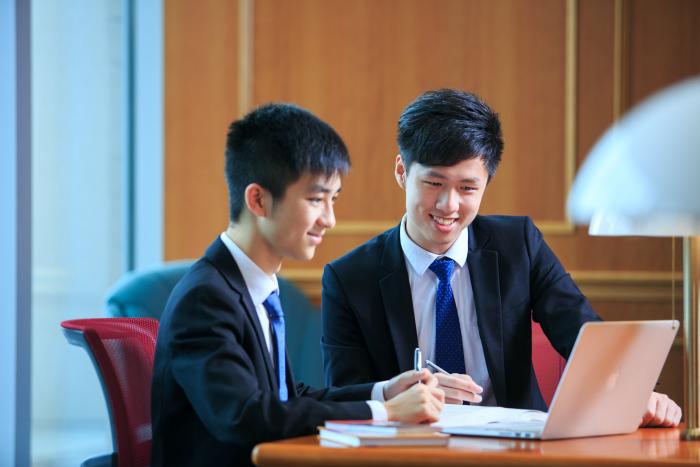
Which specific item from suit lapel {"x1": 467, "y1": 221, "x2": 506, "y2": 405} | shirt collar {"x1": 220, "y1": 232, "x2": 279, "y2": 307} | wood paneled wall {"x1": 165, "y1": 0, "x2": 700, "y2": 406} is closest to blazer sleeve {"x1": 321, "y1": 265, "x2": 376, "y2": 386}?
suit lapel {"x1": 467, "y1": 221, "x2": 506, "y2": 405}

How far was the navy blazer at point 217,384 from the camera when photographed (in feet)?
5.20

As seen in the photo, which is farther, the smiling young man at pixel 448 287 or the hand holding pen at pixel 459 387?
the smiling young man at pixel 448 287

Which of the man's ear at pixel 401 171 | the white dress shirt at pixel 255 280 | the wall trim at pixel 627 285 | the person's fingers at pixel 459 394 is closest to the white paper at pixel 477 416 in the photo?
the person's fingers at pixel 459 394

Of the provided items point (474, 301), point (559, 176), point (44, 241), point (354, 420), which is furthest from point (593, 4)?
point (354, 420)

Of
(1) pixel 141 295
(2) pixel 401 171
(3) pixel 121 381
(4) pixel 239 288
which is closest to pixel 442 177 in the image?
(2) pixel 401 171

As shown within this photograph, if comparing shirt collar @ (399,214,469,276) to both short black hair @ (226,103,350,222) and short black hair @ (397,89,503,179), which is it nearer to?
short black hair @ (397,89,503,179)

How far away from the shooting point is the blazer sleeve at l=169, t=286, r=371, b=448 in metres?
1.58

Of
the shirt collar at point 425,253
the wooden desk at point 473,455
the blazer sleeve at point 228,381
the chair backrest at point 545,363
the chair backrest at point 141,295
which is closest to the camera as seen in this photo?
the wooden desk at point 473,455

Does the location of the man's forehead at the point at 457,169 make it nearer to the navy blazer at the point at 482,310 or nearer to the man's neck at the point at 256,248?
the navy blazer at the point at 482,310

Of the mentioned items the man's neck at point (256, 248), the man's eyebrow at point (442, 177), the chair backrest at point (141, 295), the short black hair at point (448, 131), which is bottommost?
the chair backrest at point (141, 295)

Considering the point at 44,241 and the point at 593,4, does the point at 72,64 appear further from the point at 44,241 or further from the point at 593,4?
the point at 593,4

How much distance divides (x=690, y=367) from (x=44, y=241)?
98.1 inches

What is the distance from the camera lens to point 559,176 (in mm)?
3799

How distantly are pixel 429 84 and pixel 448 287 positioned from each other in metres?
1.68
